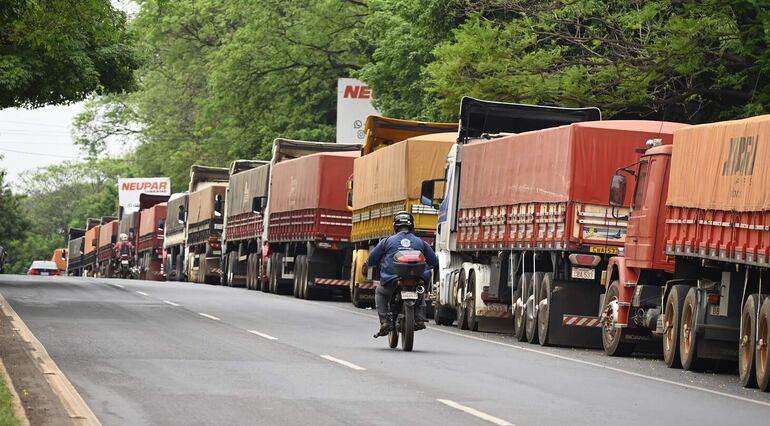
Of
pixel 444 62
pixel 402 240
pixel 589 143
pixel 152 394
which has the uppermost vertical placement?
pixel 444 62

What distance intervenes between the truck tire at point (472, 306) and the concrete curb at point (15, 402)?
478 inches

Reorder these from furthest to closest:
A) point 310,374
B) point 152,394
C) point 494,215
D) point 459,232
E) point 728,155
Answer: point 459,232
point 494,215
point 728,155
point 310,374
point 152,394

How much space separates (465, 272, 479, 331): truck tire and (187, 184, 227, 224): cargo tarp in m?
29.9

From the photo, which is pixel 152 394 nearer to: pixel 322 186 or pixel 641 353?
pixel 641 353

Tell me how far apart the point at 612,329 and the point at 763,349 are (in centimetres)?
511

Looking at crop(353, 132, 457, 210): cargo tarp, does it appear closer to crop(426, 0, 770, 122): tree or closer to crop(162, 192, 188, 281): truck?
crop(426, 0, 770, 122): tree

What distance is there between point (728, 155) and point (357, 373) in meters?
4.97

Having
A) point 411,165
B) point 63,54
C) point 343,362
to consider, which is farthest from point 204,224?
point 343,362

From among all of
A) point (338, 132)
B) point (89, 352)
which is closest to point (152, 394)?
point (89, 352)

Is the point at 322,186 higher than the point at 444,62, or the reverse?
the point at 444,62

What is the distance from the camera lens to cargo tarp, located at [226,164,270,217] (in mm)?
47719

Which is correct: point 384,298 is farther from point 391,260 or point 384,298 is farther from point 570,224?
point 570,224

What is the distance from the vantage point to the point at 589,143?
23469 millimetres

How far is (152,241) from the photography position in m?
71.3
